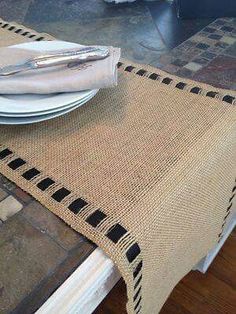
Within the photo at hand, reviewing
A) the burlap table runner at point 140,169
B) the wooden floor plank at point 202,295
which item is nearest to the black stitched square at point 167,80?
the burlap table runner at point 140,169

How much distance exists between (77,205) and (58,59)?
9.0 inches

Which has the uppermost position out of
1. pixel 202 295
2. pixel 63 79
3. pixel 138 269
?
pixel 63 79

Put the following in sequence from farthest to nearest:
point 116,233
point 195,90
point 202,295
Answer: point 202,295 < point 195,90 < point 116,233

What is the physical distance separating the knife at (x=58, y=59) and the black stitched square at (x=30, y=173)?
150 millimetres

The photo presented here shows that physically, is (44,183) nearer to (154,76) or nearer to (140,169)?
(140,169)

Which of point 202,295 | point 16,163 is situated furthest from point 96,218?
point 202,295

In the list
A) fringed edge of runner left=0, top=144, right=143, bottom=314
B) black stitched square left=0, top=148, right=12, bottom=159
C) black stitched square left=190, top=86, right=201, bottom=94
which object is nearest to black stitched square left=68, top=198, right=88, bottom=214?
fringed edge of runner left=0, top=144, right=143, bottom=314

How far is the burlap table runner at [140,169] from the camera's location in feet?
1.18

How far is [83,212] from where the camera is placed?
1.18ft

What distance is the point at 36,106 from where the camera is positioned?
1.44 ft

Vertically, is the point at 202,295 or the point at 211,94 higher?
the point at 211,94

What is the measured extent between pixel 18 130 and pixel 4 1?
800 millimetres

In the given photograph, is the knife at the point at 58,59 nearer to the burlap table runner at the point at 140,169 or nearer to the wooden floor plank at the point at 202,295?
the burlap table runner at the point at 140,169

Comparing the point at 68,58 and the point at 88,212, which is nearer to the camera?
the point at 88,212
